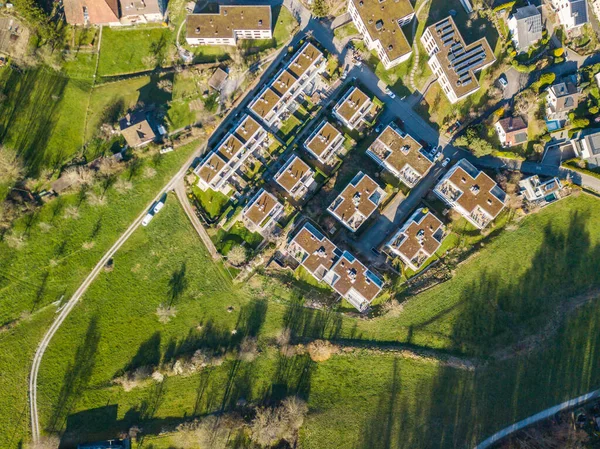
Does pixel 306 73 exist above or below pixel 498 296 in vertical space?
above

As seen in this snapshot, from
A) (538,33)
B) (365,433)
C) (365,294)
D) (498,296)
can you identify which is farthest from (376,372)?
(538,33)

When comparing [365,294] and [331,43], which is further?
[331,43]

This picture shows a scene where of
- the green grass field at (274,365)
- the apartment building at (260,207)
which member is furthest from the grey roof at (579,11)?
the apartment building at (260,207)

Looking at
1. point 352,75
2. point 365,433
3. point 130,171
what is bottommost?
point 365,433

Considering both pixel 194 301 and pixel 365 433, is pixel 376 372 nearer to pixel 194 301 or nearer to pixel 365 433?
pixel 365 433

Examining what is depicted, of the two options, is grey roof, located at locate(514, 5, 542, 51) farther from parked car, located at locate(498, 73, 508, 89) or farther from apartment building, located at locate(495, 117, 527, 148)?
apartment building, located at locate(495, 117, 527, 148)

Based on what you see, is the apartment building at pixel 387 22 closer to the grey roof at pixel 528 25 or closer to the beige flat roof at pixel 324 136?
the beige flat roof at pixel 324 136
